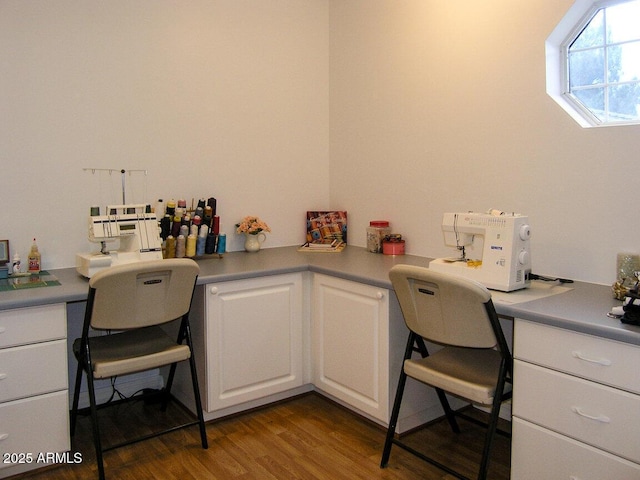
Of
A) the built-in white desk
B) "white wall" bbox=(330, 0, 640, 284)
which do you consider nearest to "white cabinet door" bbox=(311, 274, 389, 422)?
the built-in white desk

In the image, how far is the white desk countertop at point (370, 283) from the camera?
1822mm

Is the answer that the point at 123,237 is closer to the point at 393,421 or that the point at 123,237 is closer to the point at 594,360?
the point at 393,421

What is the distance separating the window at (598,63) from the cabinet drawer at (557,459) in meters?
1.28

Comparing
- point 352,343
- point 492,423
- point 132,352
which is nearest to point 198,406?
point 132,352

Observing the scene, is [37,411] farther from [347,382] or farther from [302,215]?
[302,215]

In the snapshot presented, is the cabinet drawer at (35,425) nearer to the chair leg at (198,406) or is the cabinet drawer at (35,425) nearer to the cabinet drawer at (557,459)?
the chair leg at (198,406)

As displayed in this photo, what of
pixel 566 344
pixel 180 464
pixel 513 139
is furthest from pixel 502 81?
pixel 180 464

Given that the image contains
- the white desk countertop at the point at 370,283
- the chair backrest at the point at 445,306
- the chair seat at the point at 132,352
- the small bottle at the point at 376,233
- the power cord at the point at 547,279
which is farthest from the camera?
the small bottle at the point at 376,233

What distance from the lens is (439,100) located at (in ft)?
9.74

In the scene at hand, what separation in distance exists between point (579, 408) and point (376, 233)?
1.65 meters

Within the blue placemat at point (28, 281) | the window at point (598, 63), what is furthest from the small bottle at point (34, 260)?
the window at point (598, 63)

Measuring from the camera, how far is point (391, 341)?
2.54m

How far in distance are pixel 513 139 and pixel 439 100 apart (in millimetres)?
511

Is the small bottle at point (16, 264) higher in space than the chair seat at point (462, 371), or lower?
higher
